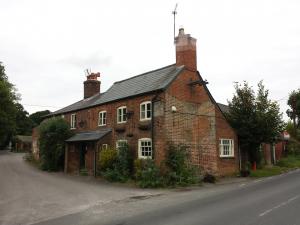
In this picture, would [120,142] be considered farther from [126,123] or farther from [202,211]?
[202,211]

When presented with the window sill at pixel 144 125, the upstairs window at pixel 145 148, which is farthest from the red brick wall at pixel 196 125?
the upstairs window at pixel 145 148


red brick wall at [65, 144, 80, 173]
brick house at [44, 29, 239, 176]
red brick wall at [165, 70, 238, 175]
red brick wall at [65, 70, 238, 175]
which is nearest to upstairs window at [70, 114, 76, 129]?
red brick wall at [65, 144, 80, 173]

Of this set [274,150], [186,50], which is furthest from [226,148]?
[274,150]

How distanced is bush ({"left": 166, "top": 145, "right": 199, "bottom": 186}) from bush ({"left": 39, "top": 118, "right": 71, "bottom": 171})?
1282 cm

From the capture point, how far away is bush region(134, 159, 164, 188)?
18.5 m

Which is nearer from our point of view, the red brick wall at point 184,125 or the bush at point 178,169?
the bush at point 178,169

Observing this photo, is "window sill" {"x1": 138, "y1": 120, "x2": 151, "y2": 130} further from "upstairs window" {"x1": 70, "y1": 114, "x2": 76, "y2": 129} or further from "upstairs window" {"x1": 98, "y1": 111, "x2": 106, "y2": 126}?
"upstairs window" {"x1": 70, "y1": 114, "x2": 76, "y2": 129}

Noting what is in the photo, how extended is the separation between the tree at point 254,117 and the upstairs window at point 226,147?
111cm

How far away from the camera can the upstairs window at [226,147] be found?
24.0 meters

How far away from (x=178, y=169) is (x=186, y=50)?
29.1ft

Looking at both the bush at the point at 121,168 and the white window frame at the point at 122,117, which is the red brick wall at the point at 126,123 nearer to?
the white window frame at the point at 122,117

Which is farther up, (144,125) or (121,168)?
(144,125)

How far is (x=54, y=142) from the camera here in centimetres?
2889

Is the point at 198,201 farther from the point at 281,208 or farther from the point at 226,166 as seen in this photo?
the point at 226,166
